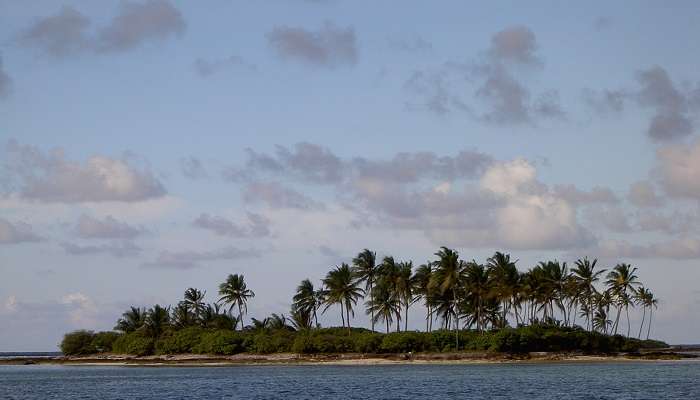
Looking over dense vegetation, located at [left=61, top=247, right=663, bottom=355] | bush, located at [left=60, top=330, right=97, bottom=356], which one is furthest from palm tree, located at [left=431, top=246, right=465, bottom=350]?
bush, located at [left=60, top=330, right=97, bottom=356]

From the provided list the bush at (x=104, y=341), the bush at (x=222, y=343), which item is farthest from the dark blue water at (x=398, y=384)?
the bush at (x=104, y=341)

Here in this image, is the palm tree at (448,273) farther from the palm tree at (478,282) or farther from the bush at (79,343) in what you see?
the bush at (79,343)

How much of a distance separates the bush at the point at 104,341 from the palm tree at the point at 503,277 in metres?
58.5

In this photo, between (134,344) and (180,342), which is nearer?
(180,342)

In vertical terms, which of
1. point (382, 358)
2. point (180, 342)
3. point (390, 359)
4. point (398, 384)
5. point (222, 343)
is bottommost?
point (398, 384)

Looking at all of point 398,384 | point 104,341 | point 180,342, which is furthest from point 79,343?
point 398,384

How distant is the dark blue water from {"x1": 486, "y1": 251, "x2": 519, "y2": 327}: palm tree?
52.8 ft

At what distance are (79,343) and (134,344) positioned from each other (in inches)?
612

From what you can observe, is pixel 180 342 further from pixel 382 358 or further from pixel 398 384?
pixel 398 384

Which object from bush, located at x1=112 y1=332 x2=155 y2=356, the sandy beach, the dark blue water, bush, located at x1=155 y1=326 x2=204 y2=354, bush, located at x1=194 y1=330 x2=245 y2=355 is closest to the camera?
the dark blue water

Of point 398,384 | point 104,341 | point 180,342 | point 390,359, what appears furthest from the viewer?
point 104,341

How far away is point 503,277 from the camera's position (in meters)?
107

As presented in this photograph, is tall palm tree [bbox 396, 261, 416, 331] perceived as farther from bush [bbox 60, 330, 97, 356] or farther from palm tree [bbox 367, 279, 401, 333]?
bush [bbox 60, 330, 97, 356]

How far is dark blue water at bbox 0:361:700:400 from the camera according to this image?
56.6 meters
